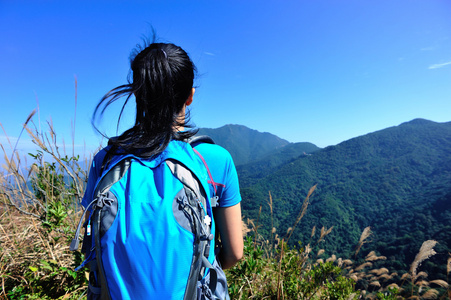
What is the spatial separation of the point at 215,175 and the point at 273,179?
238ft

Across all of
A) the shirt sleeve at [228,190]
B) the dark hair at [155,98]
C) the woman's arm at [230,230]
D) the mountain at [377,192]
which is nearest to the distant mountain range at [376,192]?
the mountain at [377,192]

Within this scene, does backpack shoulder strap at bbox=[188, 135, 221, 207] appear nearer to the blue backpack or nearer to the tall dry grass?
the blue backpack

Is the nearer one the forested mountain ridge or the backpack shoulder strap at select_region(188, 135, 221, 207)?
the backpack shoulder strap at select_region(188, 135, 221, 207)

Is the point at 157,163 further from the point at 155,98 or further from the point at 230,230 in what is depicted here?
the point at 230,230

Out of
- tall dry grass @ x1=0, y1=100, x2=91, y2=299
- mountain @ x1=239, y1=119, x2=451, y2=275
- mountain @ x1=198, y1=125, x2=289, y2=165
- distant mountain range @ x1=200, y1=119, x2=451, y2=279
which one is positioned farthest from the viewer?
mountain @ x1=198, y1=125, x2=289, y2=165

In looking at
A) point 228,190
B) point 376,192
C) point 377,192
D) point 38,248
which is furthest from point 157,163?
point 377,192

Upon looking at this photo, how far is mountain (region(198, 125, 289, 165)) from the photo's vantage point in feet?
529

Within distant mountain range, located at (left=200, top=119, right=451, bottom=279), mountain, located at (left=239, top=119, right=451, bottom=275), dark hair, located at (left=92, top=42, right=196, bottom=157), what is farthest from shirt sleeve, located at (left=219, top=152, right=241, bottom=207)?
mountain, located at (left=239, top=119, right=451, bottom=275)

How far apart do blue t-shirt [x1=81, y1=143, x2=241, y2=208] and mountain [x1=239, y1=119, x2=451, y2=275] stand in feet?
37.2

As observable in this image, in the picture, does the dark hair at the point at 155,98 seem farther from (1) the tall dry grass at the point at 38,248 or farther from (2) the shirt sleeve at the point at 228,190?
(1) the tall dry grass at the point at 38,248

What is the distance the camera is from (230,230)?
0.92 m

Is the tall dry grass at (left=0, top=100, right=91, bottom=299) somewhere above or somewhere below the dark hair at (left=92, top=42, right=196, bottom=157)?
below

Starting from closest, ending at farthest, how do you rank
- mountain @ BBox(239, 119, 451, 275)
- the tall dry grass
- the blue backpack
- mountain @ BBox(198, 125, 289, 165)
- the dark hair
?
the blue backpack, the dark hair, the tall dry grass, mountain @ BBox(239, 119, 451, 275), mountain @ BBox(198, 125, 289, 165)

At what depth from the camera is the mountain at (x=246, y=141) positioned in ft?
529
